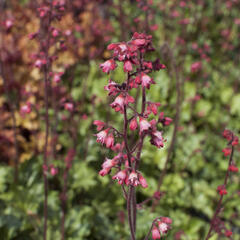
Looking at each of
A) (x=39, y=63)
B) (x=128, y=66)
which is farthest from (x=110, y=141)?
(x=39, y=63)

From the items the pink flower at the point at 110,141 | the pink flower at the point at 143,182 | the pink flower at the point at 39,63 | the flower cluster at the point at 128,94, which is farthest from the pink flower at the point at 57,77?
the pink flower at the point at 143,182

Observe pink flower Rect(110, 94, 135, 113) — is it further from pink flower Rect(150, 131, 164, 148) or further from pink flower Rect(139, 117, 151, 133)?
pink flower Rect(150, 131, 164, 148)

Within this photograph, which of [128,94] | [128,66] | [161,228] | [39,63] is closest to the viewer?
[128,66]

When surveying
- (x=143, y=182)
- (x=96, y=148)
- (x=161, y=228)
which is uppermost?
(x=143, y=182)

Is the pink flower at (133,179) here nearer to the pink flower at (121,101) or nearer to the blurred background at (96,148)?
the pink flower at (121,101)

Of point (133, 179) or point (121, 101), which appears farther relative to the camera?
point (133, 179)

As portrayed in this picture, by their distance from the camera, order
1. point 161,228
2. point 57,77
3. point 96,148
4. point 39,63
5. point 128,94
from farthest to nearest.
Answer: point 96,148 < point 57,77 < point 39,63 < point 161,228 < point 128,94

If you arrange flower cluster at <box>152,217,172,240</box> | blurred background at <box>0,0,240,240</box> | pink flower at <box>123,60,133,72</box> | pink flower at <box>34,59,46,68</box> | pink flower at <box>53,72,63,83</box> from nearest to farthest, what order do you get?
pink flower at <box>123,60,133,72</box> → flower cluster at <box>152,217,172,240</box> → pink flower at <box>34,59,46,68</box> → pink flower at <box>53,72,63,83</box> → blurred background at <box>0,0,240,240</box>

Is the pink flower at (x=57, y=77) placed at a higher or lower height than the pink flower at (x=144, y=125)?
lower

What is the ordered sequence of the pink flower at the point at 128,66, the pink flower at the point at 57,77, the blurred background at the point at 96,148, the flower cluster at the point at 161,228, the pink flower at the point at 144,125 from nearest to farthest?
the pink flower at the point at 128,66 < the pink flower at the point at 144,125 < the flower cluster at the point at 161,228 < the pink flower at the point at 57,77 < the blurred background at the point at 96,148

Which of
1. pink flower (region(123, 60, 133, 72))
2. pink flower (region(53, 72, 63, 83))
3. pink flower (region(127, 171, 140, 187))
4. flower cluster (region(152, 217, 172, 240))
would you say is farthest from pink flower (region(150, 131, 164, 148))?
pink flower (region(53, 72, 63, 83))

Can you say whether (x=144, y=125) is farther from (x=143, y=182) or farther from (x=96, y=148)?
(x=96, y=148)

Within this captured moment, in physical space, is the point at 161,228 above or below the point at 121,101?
below

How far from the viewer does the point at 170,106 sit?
5070mm
